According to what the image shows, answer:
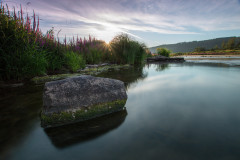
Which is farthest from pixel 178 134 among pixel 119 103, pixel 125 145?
pixel 119 103

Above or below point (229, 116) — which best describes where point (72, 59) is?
above

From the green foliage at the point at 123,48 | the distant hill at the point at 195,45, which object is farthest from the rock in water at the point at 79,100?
the distant hill at the point at 195,45

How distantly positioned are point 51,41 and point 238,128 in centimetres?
763

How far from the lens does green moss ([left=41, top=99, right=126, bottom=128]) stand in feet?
5.45

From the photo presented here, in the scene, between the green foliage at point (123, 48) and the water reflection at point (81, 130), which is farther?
the green foliage at point (123, 48)

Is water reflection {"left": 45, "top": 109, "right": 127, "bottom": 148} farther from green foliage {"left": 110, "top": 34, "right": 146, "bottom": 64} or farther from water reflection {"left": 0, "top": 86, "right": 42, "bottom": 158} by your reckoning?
green foliage {"left": 110, "top": 34, "right": 146, "bottom": 64}

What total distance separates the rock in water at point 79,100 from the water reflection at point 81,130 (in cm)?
13

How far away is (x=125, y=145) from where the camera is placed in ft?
4.20

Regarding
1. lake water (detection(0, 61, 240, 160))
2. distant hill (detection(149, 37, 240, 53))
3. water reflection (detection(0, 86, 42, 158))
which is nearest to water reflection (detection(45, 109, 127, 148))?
lake water (detection(0, 61, 240, 160))

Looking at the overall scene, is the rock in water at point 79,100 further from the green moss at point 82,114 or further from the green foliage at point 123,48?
the green foliage at point 123,48

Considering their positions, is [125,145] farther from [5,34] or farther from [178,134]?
[5,34]

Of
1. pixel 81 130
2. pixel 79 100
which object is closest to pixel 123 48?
pixel 79 100

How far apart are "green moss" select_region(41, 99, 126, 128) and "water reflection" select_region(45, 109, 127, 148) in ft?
0.33

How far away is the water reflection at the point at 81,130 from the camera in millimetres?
1368
